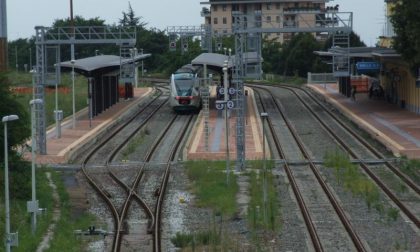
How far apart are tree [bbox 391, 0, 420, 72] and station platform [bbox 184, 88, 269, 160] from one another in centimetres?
724

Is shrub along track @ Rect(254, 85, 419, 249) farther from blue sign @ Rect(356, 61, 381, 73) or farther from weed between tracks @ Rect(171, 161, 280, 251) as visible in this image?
blue sign @ Rect(356, 61, 381, 73)

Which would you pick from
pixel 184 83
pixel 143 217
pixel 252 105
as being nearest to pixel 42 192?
pixel 143 217

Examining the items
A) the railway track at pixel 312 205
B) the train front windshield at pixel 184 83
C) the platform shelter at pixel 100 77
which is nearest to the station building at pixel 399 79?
the train front windshield at pixel 184 83

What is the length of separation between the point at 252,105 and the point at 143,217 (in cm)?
3577

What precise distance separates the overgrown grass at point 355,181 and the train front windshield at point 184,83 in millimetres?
20393

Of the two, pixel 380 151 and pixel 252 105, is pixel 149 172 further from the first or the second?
pixel 252 105

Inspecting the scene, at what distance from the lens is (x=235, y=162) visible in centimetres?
3256

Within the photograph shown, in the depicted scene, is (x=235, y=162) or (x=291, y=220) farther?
(x=235, y=162)

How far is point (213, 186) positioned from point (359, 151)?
981cm

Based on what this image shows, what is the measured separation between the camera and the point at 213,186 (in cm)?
2727

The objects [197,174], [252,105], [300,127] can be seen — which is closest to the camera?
[197,174]

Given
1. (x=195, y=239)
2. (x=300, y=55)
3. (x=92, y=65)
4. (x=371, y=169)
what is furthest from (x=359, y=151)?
(x=300, y=55)

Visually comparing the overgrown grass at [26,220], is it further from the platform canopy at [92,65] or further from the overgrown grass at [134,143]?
the platform canopy at [92,65]

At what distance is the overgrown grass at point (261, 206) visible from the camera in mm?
21358
